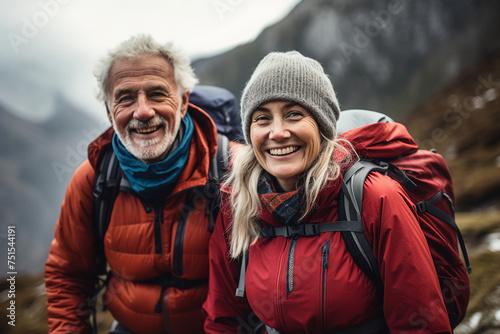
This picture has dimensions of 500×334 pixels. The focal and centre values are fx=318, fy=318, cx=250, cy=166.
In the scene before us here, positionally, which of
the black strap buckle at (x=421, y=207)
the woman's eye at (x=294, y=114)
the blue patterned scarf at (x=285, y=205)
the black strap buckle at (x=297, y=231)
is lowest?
the black strap buckle at (x=297, y=231)

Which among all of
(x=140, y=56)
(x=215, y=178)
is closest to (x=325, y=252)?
(x=215, y=178)

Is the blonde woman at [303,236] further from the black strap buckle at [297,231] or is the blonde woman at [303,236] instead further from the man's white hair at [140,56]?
the man's white hair at [140,56]

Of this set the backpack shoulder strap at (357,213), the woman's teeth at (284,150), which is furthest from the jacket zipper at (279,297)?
the woman's teeth at (284,150)

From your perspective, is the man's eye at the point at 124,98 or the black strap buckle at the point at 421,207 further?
the man's eye at the point at 124,98

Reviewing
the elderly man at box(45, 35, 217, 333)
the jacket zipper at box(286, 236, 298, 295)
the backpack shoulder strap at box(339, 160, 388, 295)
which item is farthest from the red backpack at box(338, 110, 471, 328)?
the elderly man at box(45, 35, 217, 333)

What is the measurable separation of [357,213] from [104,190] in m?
2.75

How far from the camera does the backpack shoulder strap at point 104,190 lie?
361 cm

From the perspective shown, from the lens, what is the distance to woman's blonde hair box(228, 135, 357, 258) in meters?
2.65

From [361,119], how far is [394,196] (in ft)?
3.94

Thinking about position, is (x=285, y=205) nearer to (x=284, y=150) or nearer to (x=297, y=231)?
(x=297, y=231)

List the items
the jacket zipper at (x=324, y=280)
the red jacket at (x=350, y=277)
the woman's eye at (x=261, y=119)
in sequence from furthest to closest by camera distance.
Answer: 1. the woman's eye at (x=261, y=119)
2. the jacket zipper at (x=324, y=280)
3. the red jacket at (x=350, y=277)

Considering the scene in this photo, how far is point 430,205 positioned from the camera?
2.70m

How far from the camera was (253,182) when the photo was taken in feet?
9.96

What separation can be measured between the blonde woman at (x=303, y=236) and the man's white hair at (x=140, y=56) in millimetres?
1242
